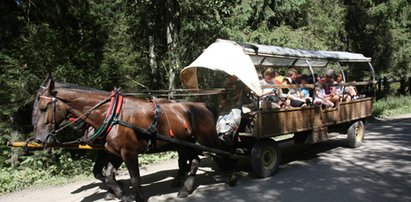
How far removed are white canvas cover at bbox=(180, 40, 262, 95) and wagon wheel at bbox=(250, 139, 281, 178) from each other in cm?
120

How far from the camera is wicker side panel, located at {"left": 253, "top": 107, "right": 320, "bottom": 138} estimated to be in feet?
23.6

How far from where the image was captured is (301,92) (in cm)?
911

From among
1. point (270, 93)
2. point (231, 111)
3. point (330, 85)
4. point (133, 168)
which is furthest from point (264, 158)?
point (330, 85)

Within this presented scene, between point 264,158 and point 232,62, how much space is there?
201cm

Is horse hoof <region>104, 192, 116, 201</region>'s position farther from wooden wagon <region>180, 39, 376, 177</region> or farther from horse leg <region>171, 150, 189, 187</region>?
wooden wagon <region>180, 39, 376, 177</region>

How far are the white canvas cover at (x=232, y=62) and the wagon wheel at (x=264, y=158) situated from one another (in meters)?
1.20

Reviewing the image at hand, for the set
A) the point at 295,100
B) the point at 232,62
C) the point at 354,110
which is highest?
the point at 232,62

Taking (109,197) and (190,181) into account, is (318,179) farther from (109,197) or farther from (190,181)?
(109,197)

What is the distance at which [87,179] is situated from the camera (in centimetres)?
781

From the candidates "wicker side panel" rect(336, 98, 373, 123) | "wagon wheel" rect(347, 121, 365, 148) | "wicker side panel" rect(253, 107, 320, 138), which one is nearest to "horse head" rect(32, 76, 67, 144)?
"wicker side panel" rect(253, 107, 320, 138)

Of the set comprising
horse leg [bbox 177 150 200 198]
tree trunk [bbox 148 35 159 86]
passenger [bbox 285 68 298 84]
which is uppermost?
tree trunk [bbox 148 35 159 86]

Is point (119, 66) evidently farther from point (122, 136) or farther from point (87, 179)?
point (122, 136)

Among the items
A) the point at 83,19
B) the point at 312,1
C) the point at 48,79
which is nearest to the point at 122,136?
the point at 48,79

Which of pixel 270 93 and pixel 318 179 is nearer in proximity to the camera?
pixel 318 179
